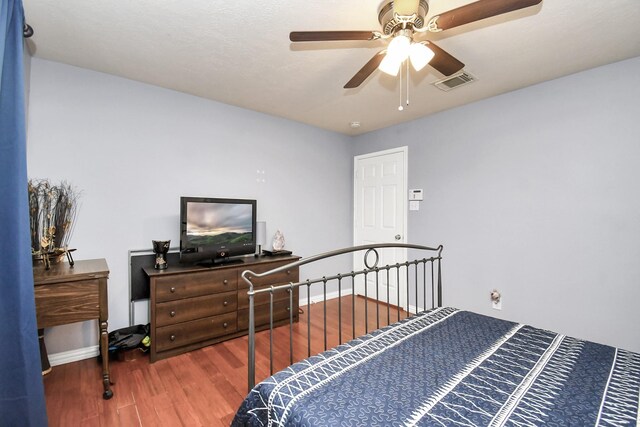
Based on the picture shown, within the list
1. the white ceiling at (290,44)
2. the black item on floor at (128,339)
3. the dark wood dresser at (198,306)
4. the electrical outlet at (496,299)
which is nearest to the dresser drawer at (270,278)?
the dark wood dresser at (198,306)

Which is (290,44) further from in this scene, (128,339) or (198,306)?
(128,339)

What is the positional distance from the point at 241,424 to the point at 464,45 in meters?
2.61

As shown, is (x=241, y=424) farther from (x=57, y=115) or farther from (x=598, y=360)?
(x=57, y=115)

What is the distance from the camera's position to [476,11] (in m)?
1.31

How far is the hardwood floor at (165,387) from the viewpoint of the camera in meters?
1.80

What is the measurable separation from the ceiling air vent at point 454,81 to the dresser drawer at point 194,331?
293 centimetres

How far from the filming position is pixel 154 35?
198 centimetres

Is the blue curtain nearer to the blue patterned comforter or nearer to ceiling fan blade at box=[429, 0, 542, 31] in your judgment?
the blue patterned comforter

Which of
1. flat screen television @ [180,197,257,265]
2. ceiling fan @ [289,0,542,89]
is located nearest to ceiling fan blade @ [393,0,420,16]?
ceiling fan @ [289,0,542,89]

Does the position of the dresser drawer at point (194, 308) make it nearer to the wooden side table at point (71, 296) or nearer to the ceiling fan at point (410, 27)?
the wooden side table at point (71, 296)

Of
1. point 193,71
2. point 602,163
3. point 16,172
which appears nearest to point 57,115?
point 193,71

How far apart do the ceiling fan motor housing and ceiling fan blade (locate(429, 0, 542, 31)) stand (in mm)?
90

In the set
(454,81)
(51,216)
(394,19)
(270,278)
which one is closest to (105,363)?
(51,216)

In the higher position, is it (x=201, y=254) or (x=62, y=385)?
(x=201, y=254)
